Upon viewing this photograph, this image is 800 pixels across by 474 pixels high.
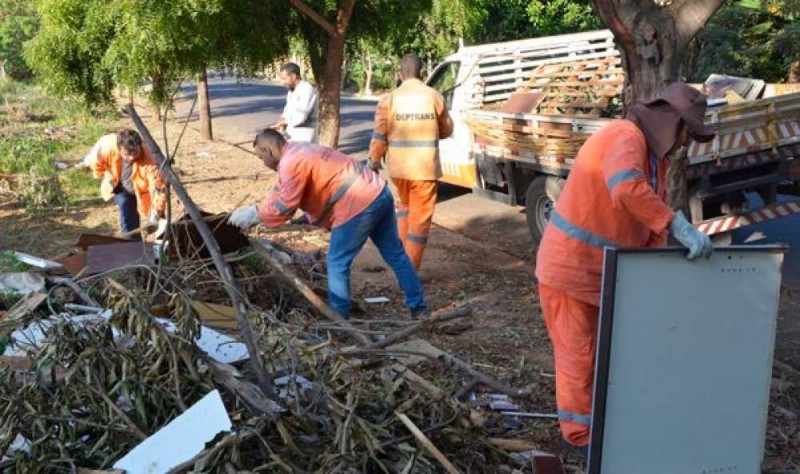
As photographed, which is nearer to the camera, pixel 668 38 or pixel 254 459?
pixel 254 459

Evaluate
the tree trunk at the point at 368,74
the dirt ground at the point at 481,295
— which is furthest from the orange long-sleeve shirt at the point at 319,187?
the tree trunk at the point at 368,74

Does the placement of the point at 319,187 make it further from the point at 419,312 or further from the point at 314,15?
the point at 314,15

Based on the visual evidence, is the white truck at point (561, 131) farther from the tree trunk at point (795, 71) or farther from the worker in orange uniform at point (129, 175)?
the tree trunk at point (795, 71)

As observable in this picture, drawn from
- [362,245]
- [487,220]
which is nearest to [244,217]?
[362,245]

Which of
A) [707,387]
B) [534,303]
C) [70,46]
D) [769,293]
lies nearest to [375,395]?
[707,387]

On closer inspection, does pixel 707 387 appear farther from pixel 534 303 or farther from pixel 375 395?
pixel 534 303

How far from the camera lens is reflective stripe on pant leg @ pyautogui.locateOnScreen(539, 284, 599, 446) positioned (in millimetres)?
3996

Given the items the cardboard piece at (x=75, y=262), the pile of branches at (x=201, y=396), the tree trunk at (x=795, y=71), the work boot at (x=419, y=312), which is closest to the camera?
the pile of branches at (x=201, y=396)

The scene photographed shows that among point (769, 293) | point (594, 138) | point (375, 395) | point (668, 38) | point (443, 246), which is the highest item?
point (668, 38)

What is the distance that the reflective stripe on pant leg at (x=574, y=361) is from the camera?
4.00m

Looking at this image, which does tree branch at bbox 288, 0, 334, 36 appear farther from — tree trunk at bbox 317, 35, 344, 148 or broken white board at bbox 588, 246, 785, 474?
broken white board at bbox 588, 246, 785, 474

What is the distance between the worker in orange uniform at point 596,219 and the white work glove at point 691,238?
0.14 ft

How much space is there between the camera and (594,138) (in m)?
3.96

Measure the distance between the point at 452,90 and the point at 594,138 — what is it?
6695 mm
